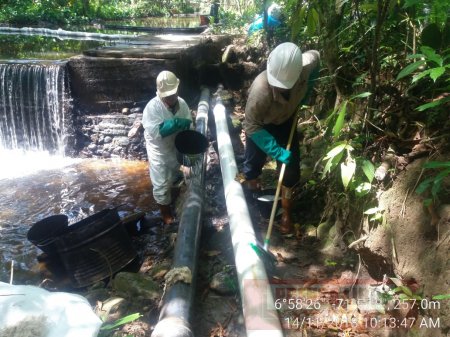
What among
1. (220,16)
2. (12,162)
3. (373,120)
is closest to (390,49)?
(373,120)

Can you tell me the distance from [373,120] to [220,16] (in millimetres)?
15955

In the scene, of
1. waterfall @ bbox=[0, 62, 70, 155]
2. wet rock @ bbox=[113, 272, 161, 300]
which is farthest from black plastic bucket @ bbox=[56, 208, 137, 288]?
waterfall @ bbox=[0, 62, 70, 155]

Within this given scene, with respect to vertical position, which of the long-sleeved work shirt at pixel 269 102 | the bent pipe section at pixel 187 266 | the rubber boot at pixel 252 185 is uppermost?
the long-sleeved work shirt at pixel 269 102

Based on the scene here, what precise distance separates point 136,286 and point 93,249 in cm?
59

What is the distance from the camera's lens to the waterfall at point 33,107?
737 centimetres

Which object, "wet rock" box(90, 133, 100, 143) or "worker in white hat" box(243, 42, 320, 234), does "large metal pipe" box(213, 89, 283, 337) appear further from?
"wet rock" box(90, 133, 100, 143)

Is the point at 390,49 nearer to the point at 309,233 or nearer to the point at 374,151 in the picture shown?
the point at 374,151

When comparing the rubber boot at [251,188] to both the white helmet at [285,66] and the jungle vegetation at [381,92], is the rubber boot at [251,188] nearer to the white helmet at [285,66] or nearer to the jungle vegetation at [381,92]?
the jungle vegetation at [381,92]

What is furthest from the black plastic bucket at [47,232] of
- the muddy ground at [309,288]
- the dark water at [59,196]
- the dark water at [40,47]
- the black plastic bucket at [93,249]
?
the dark water at [40,47]

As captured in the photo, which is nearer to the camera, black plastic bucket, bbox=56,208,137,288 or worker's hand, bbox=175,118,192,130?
black plastic bucket, bbox=56,208,137,288

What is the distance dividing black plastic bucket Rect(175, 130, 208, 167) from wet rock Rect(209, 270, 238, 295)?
168 cm

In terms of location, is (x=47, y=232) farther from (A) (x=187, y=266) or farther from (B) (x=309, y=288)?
(B) (x=309, y=288)

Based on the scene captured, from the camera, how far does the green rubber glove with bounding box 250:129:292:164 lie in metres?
3.44

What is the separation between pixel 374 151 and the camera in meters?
2.97
